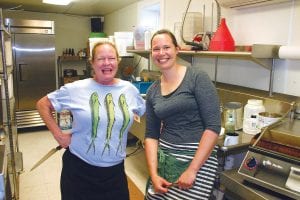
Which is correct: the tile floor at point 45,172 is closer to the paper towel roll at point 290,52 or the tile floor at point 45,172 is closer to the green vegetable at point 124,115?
the green vegetable at point 124,115

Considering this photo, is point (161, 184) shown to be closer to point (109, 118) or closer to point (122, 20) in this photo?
point (109, 118)

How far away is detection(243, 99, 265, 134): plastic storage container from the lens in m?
1.86

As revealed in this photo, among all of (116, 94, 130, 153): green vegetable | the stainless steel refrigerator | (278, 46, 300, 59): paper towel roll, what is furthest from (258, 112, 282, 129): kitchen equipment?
the stainless steel refrigerator

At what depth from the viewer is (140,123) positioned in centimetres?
288

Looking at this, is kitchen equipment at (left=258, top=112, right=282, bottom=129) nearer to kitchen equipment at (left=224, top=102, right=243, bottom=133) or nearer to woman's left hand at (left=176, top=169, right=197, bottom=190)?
kitchen equipment at (left=224, top=102, right=243, bottom=133)

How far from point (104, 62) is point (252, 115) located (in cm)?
106

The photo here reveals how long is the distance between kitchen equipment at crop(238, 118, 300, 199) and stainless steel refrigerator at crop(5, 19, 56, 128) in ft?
13.8

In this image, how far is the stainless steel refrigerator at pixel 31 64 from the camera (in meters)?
4.56

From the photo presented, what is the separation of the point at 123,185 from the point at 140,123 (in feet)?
4.27

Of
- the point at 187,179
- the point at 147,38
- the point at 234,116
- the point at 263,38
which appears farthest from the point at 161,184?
the point at 147,38

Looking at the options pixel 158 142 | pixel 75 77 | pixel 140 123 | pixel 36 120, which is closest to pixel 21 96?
pixel 36 120

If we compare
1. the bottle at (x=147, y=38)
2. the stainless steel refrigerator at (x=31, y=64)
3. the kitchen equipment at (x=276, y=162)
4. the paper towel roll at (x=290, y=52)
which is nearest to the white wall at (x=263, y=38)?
the paper towel roll at (x=290, y=52)

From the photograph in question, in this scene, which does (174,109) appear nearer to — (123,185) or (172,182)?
(172,182)

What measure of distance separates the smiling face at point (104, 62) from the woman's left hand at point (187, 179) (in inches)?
25.0
